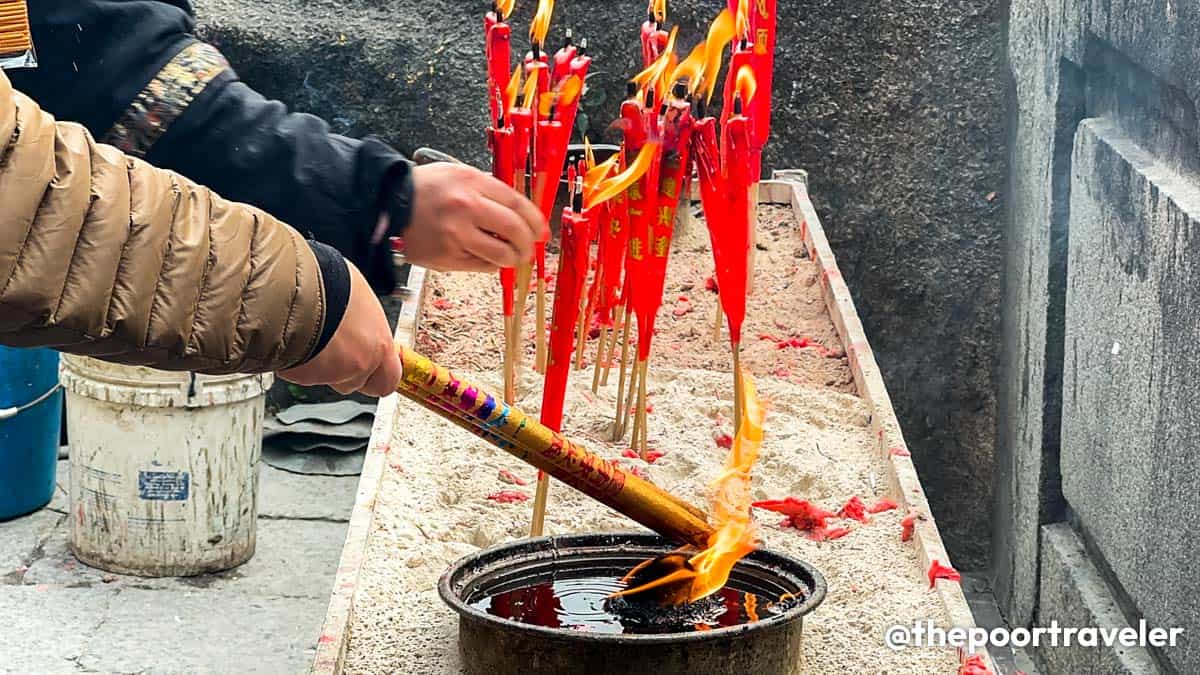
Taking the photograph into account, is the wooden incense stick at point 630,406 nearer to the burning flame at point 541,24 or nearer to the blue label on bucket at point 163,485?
the burning flame at point 541,24

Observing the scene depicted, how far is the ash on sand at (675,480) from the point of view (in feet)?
9.67

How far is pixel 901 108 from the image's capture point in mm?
5938

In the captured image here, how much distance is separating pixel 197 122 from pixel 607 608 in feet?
3.54

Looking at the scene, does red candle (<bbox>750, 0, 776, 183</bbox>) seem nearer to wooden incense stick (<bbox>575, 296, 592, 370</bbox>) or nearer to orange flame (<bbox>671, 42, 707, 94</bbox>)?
orange flame (<bbox>671, 42, 707, 94</bbox>)

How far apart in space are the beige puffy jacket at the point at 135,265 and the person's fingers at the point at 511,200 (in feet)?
1.37

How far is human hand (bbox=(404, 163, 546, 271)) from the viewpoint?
7.64ft

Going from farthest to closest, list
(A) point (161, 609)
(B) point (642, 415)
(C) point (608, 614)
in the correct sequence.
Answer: (A) point (161, 609) → (B) point (642, 415) → (C) point (608, 614)

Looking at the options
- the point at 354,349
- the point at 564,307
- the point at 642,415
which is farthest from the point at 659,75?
the point at 354,349

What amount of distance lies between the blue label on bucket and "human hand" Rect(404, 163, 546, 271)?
7.78 feet

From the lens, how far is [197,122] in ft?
8.40

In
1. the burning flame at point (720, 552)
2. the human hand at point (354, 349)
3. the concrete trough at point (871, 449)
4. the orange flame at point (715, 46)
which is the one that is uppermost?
the orange flame at point (715, 46)

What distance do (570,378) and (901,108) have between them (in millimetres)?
2116

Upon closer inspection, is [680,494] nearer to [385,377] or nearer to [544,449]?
[544,449]

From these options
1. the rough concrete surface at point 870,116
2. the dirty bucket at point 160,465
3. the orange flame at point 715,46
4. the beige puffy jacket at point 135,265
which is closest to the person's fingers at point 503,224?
the beige puffy jacket at point 135,265
